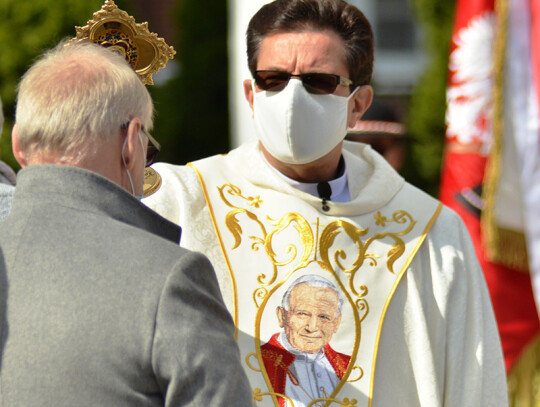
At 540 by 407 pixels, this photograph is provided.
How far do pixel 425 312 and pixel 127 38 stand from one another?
3.89ft

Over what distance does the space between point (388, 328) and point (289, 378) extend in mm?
348

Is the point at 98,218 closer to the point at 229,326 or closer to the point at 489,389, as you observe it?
the point at 229,326

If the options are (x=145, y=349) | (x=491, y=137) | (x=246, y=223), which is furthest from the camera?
(x=491, y=137)

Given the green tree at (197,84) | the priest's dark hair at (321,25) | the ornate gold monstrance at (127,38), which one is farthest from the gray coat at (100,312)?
the green tree at (197,84)

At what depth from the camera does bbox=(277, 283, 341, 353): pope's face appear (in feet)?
9.04

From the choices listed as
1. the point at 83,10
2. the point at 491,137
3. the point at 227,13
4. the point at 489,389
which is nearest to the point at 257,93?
the point at 489,389

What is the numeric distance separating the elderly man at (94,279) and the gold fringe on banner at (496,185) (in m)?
3.64

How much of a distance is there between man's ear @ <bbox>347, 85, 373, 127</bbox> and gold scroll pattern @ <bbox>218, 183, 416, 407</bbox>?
0.34m

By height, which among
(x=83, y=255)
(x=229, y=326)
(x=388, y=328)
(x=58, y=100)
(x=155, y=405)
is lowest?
(x=388, y=328)

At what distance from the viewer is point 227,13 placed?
1029cm

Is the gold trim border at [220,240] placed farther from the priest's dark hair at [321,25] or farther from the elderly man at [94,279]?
the elderly man at [94,279]

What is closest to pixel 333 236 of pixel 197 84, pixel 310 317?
pixel 310 317

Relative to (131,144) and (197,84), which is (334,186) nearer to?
(131,144)

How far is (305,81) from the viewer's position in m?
2.85
